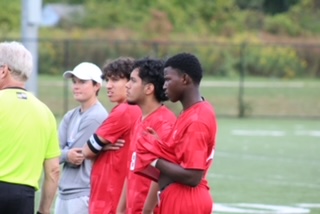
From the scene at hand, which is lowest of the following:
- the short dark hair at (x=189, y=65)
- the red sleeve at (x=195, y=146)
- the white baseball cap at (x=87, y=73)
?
the red sleeve at (x=195, y=146)

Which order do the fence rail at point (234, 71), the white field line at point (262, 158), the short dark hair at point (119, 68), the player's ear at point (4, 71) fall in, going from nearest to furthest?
1. the player's ear at point (4, 71)
2. the short dark hair at point (119, 68)
3. the white field line at point (262, 158)
4. the fence rail at point (234, 71)

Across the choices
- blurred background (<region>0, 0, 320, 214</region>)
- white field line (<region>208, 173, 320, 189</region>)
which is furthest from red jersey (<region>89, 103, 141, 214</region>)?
white field line (<region>208, 173, 320, 189</region>)

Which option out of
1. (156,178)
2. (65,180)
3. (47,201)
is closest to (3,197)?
(47,201)

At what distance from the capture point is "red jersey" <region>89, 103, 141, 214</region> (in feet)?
26.3

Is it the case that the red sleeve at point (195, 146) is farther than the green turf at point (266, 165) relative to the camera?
No

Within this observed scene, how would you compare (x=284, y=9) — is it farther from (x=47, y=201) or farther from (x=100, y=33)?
(x=47, y=201)

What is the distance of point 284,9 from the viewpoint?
2512 inches

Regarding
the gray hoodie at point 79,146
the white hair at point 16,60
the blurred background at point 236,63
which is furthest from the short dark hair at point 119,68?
the blurred background at point 236,63

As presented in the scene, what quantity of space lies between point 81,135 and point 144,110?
1.13 metres

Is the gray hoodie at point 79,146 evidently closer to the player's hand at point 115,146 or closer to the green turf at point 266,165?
the player's hand at point 115,146

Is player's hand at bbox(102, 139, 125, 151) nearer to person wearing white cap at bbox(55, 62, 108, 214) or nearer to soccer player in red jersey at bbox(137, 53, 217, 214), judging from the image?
person wearing white cap at bbox(55, 62, 108, 214)

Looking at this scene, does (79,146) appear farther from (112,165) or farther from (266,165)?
(266,165)

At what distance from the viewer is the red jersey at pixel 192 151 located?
658 cm

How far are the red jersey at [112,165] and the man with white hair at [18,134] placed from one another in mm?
1153
